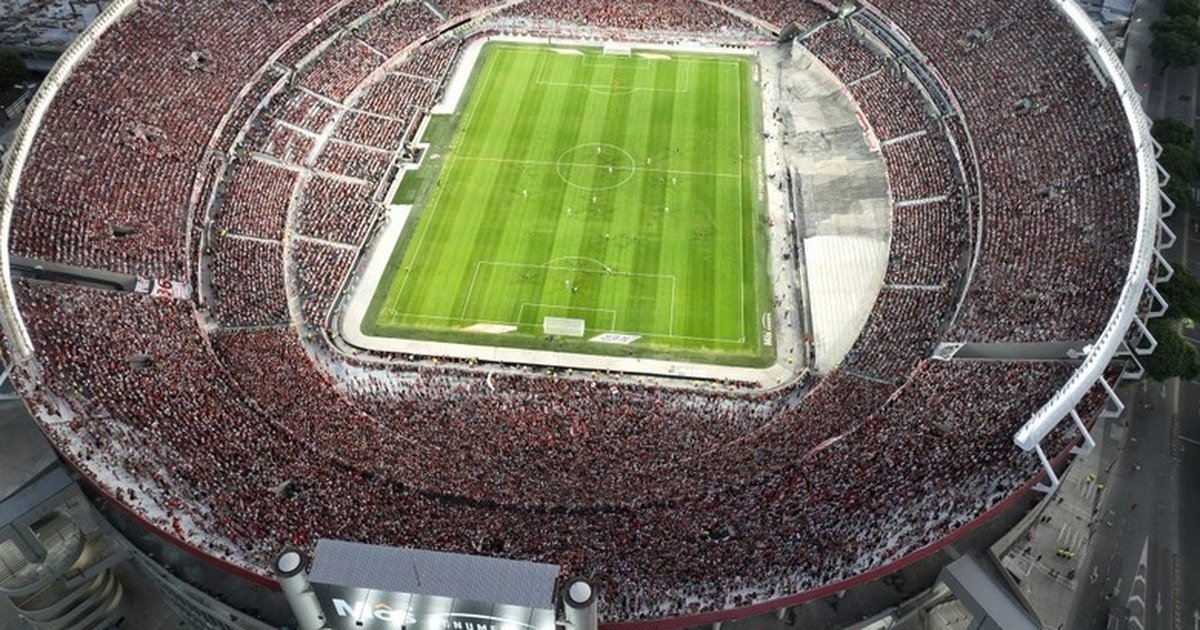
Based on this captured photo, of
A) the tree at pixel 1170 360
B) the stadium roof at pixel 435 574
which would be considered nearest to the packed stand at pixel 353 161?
the stadium roof at pixel 435 574

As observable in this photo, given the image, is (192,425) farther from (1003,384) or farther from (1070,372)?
(1070,372)

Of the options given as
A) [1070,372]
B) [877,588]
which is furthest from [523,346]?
[1070,372]

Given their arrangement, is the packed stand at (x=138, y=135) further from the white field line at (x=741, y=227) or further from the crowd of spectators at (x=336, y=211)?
the white field line at (x=741, y=227)

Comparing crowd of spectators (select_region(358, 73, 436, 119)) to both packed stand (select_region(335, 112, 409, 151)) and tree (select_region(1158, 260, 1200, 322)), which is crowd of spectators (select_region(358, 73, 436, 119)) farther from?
tree (select_region(1158, 260, 1200, 322))

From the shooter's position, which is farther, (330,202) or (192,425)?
(330,202)

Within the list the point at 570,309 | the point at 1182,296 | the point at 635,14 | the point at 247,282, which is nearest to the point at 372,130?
the point at 247,282
